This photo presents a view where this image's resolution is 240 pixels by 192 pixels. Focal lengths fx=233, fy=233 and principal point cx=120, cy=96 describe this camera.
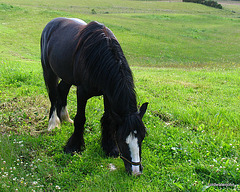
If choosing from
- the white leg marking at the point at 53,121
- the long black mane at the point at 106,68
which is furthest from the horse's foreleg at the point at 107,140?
the white leg marking at the point at 53,121

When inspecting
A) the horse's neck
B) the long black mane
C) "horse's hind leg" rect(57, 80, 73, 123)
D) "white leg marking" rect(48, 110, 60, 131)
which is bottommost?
"white leg marking" rect(48, 110, 60, 131)

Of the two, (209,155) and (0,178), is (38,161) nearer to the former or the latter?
(0,178)

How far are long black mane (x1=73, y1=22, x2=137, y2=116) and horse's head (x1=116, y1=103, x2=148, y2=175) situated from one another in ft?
0.48

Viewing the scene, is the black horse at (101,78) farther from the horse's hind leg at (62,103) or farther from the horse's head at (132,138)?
the horse's hind leg at (62,103)

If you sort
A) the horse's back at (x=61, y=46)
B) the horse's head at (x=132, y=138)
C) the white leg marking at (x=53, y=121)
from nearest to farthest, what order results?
the horse's head at (x=132, y=138), the horse's back at (x=61, y=46), the white leg marking at (x=53, y=121)

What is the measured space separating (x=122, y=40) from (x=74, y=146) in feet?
56.9

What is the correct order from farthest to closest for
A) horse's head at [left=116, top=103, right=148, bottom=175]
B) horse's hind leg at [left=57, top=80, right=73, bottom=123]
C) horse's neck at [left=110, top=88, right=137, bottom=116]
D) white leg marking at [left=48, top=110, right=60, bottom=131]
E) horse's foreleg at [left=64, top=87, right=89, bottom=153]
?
1. horse's hind leg at [left=57, top=80, right=73, bottom=123]
2. white leg marking at [left=48, top=110, right=60, bottom=131]
3. horse's foreleg at [left=64, top=87, right=89, bottom=153]
4. horse's neck at [left=110, top=88, right=137, bottom=116]
5. horse's head at [left=116, top=103, right=148, bottom=175]

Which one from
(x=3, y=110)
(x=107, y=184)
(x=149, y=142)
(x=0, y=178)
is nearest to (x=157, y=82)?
(x=149, y=142)

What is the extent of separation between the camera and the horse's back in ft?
13.7

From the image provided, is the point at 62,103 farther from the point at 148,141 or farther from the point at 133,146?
the point at 133,146

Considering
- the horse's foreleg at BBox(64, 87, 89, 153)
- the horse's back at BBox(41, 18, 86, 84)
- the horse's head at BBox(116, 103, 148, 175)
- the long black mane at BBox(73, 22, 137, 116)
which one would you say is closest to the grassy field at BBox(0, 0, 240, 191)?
the horse's foreleg at BBox(64, 87, 89, 153)

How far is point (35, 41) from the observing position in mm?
18469

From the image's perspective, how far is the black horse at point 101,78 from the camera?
308 cm

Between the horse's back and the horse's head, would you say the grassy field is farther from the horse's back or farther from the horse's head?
the horse's back
